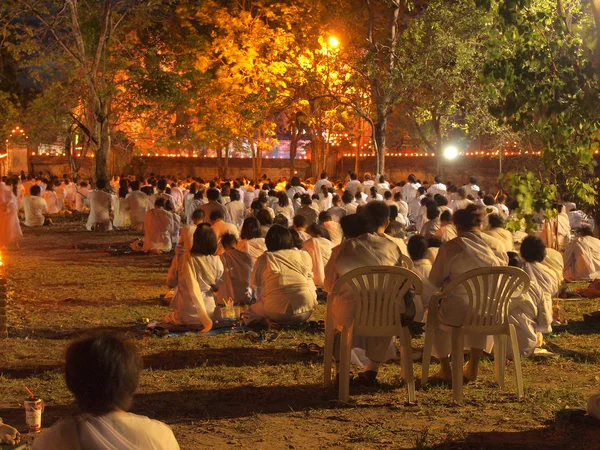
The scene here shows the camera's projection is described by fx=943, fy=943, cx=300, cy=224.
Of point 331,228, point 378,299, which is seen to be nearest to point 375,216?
point 378,299

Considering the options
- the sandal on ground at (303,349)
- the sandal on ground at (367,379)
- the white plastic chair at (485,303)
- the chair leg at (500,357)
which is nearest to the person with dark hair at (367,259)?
the sandal on ground at (367,379)

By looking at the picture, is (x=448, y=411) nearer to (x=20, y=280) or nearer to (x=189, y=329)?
(x=189, y=329)

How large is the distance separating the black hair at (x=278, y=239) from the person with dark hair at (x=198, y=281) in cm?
65

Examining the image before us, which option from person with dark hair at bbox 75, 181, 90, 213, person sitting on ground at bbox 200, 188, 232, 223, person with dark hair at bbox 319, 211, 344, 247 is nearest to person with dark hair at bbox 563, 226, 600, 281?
person with dark hair at bbox 319, 211, 344, 247

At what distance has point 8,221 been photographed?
21.0 metres

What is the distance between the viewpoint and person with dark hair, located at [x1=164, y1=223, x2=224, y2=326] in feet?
35.8

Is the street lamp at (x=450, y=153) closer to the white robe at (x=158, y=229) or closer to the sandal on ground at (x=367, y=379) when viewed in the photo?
the white robe at (x=158, y=229)

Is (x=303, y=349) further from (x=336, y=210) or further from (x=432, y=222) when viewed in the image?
(x=336, y=210)

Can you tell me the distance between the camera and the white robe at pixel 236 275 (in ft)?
41.8

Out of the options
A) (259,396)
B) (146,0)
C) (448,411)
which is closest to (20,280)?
(259,396)

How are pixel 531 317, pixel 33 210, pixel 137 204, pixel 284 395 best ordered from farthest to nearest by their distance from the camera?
pixel 33 210 → pixel 137 204 → pixel 531 317 → pixel 284 395

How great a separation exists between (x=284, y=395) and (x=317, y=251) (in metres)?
5.97

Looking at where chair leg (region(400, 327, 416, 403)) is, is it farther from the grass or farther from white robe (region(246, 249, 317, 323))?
white robe (region(246, 249, 317, 323))

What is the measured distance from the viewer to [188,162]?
49719 millimetres
